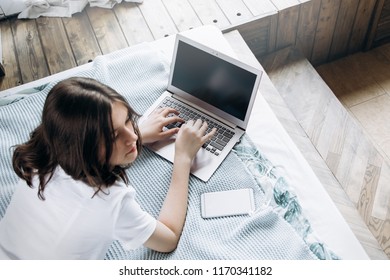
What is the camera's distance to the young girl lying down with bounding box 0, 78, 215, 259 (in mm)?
727

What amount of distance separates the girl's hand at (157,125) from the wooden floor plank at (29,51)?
0.67m

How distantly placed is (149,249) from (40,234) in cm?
27

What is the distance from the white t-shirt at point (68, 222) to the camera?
74 centimetres

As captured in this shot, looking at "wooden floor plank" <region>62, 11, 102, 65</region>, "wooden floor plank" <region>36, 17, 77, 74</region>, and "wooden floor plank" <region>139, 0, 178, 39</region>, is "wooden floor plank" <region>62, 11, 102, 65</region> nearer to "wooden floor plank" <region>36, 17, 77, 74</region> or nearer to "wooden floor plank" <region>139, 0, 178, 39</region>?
"wooden floor plank" <region>36, 17, 77, 74</region>

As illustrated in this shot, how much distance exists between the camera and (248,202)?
99 centimetres

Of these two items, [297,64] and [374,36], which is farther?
[374,36]

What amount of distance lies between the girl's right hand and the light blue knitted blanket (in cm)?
6

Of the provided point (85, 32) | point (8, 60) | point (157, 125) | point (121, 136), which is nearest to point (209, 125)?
point (157, 125)

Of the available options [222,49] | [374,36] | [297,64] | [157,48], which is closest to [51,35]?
[157,48]

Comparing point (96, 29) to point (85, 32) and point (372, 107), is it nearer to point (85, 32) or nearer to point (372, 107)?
point (85, 32)

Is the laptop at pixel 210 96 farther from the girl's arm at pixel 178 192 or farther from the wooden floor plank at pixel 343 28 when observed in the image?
the wooden floor plank at pixel 343 28

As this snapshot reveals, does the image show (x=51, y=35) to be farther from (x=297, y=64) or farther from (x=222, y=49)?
(x=297, y=64)

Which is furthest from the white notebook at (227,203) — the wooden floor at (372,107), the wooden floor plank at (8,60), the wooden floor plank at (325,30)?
the wooden floor plank at (325,30)

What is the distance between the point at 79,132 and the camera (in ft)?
2.36
